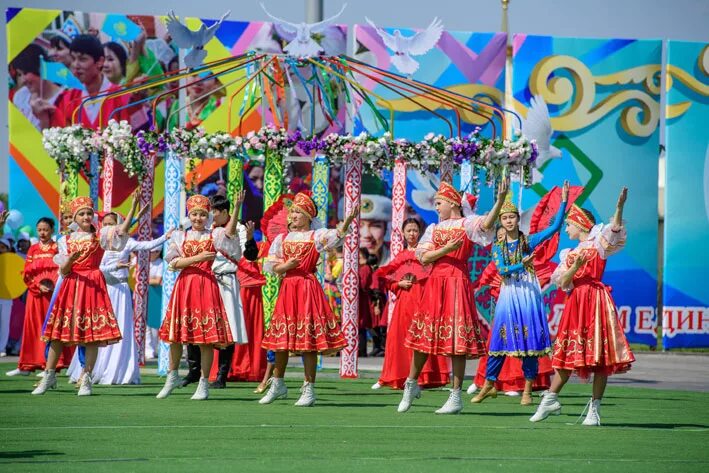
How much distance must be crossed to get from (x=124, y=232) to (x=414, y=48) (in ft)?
21.5

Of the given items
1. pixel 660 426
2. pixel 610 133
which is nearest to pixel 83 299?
pixel 660 426

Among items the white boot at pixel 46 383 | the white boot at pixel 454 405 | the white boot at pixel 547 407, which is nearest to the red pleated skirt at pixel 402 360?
the white boot at pixel 454 405

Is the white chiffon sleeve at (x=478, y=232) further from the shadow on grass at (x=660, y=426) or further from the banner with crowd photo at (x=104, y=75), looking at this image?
the banner with crowd photo at (x=104, y=75)

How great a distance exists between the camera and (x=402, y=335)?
47.8 ft

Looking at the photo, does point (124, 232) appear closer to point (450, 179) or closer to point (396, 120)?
point (450, 179)

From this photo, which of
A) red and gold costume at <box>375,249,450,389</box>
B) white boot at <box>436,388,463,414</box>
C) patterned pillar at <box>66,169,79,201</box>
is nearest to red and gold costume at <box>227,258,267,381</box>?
red and gold costume at <box>375,249,450,389</box>

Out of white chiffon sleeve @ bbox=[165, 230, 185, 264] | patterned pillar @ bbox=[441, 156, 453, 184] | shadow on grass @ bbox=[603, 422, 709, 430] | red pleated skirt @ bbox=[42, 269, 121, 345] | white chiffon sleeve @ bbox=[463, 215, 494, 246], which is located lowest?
shadow on grass @ bbox=[603, 422, 709, 430]

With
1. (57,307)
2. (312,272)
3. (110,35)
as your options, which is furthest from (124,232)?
(110,35)

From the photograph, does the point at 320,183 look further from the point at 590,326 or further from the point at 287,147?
the point at 590,326

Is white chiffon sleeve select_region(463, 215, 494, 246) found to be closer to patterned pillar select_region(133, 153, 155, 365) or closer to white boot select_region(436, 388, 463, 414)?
white boot select_region(436, 388, 463, 414)

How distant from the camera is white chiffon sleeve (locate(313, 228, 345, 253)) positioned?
37.7ft

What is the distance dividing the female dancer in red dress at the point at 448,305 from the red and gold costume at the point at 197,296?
1.91m

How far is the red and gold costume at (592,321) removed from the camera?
1000 centimetres

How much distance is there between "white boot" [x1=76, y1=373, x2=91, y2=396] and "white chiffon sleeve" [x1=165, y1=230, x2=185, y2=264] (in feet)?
4.95
